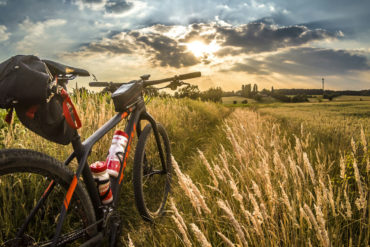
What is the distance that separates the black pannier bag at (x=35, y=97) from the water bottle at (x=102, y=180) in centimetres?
42

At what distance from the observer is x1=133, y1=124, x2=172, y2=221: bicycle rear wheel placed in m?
2.45

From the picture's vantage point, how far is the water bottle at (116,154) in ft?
6.73

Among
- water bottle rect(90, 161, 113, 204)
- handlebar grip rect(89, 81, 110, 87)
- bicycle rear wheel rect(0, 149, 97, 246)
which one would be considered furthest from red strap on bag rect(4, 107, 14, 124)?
handlebar grip rect(89, 81, 110, 87)

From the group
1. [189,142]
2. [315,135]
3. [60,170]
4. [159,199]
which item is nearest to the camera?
[60,170]

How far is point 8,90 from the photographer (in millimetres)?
1146

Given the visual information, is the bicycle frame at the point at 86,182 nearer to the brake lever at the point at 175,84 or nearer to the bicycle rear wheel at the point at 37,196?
the bicycle rear wheel at the point at 37,196

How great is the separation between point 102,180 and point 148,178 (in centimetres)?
170

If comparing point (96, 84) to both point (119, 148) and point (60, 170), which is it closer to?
point (119, 148)

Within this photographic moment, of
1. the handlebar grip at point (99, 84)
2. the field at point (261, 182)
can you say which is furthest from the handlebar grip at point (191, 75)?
the handlebar grip at point (99, 84)

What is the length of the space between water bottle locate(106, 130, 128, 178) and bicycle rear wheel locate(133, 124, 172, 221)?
13.3 inches

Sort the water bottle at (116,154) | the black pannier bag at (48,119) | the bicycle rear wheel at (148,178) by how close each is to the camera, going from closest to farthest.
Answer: the black pannier bag at (48,119) → the water bottle at (116,154) → the bicycle rear wheel at (148,178)

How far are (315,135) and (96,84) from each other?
3319 millimetres

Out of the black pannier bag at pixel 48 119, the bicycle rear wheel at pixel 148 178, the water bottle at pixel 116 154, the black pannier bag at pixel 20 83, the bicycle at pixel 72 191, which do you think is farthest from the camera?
the bicycle rear wheel at pixel 148 178

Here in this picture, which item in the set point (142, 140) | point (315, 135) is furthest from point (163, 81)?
point (315, 135)
